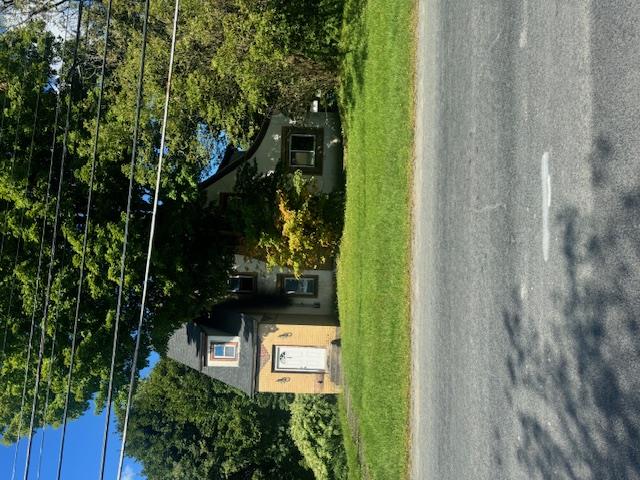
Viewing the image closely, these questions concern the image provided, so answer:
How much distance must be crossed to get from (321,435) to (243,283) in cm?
656

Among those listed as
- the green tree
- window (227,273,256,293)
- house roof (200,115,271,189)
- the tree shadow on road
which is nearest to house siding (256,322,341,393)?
window (227,273,256,293)

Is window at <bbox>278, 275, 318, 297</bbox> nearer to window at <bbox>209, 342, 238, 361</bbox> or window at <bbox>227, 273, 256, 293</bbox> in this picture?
window at <bbox>227, 273, 256, 293</bbox>

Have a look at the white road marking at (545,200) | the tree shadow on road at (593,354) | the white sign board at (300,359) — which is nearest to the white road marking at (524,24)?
the white road marking at (545,200)

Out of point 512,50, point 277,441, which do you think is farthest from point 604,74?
point 277,441

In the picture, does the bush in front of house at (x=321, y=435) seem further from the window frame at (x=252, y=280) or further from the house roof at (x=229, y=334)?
the window frame at (x=252, y=280)

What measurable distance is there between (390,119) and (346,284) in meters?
7.10

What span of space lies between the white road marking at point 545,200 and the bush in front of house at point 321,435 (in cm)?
1876

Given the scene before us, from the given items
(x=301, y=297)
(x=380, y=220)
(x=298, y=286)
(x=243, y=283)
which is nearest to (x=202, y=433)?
(x=243, y=283)

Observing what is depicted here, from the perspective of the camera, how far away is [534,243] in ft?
24.7

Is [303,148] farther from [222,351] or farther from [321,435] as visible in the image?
[321,435]

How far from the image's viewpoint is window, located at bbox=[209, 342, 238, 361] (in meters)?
25.8

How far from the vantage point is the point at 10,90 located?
1753 cm

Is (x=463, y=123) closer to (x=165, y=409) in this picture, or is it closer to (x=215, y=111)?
(x=215, y=111)

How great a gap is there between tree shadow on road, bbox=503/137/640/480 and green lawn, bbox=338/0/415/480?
19.1 ft
